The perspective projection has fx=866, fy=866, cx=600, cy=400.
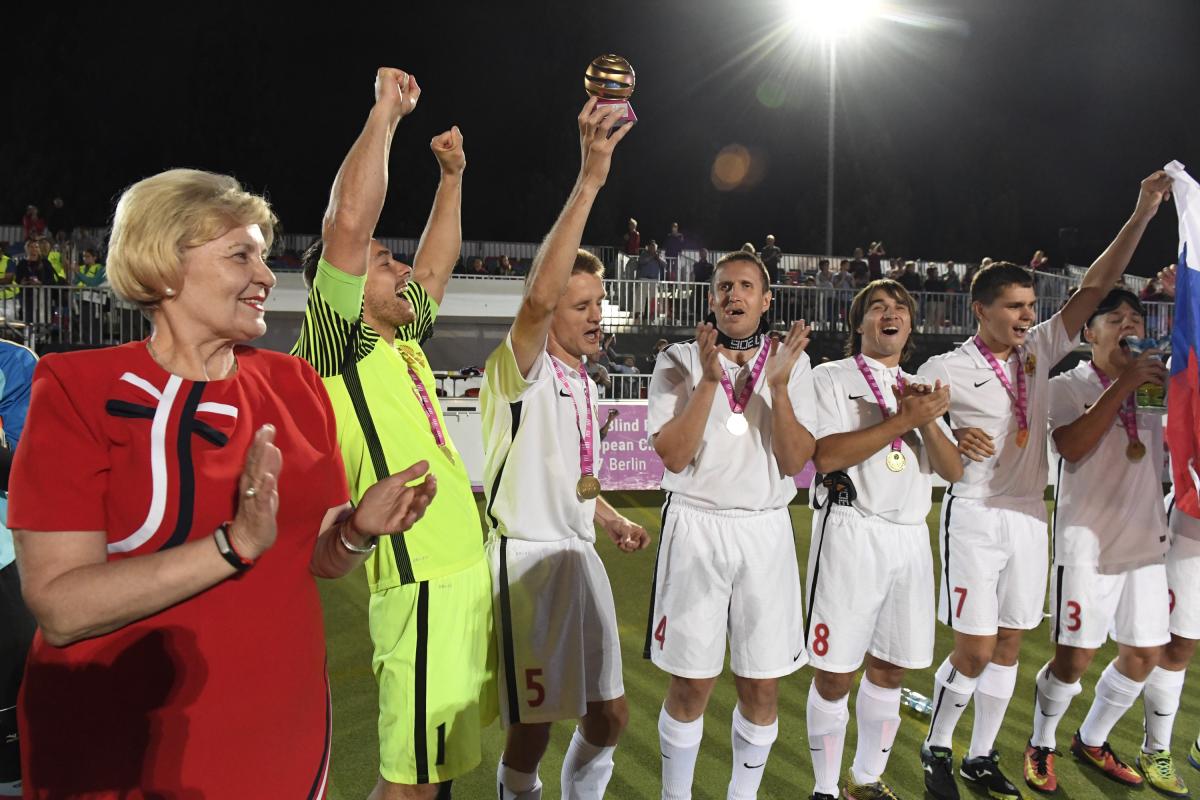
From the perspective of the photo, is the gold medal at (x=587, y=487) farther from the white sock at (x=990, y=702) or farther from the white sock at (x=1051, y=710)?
the white sock at (x=1051, y=710)

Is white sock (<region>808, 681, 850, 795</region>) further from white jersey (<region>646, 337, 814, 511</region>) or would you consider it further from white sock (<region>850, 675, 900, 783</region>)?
white jersey (<region>646, 337, 814, 511</region>)

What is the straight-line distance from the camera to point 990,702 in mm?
4246

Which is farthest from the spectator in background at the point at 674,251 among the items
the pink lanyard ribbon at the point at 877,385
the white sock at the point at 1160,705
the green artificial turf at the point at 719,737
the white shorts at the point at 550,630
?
the white shorts at the point at 550,630

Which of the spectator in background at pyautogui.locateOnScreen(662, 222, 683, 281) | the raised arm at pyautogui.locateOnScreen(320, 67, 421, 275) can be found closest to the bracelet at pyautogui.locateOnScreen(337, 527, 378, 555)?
the raised arm at pyautogui.locateOnScreen(320, 67, 421, 275)

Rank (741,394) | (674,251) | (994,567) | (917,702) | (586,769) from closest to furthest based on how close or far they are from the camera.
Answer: (586,769), (741,394), (994,567), (917,702), (674,251)

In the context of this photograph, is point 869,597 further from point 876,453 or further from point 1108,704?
point 1108,704

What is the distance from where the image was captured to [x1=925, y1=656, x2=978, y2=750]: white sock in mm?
4180

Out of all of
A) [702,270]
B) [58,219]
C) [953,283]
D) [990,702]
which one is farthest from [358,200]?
[58,219]

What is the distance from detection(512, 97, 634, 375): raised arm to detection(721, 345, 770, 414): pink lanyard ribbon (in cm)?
103

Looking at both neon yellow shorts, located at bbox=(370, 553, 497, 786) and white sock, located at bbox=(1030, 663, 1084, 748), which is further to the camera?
white sock, located at bbox=(1030, 663, 1084, 748)

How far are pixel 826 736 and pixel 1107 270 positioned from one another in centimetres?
277

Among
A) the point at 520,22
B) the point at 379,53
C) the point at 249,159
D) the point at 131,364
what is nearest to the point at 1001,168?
the point at 520,22

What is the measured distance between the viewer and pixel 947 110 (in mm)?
32438

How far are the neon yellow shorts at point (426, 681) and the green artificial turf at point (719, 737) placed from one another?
51.7 inches
